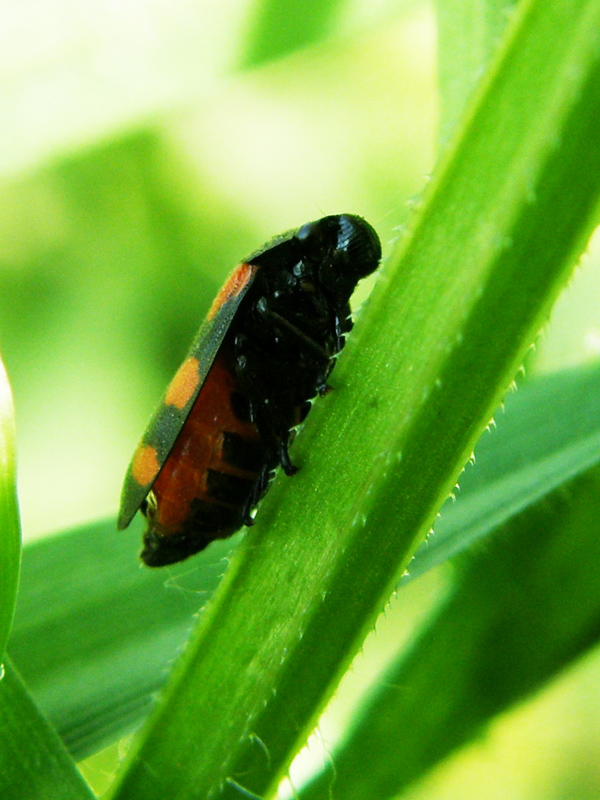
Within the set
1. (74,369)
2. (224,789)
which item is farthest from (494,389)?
(74,369)

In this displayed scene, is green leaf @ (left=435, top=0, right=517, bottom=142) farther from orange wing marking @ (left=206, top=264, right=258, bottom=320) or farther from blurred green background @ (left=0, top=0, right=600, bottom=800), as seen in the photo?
blurred green background @ (left=0, top=0, right=600, bottom=800)

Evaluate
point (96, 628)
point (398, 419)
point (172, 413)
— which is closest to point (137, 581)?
point (96, 628)

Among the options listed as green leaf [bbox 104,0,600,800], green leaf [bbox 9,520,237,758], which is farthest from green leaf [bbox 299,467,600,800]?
green leaf [bbox 104,0,600,800]

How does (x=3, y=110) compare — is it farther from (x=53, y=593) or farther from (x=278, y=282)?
(x=53, y=593)

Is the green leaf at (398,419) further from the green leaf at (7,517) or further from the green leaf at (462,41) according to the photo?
the green leaf at (462,41)

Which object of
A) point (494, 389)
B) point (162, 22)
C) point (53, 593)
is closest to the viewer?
point (494, 389)
